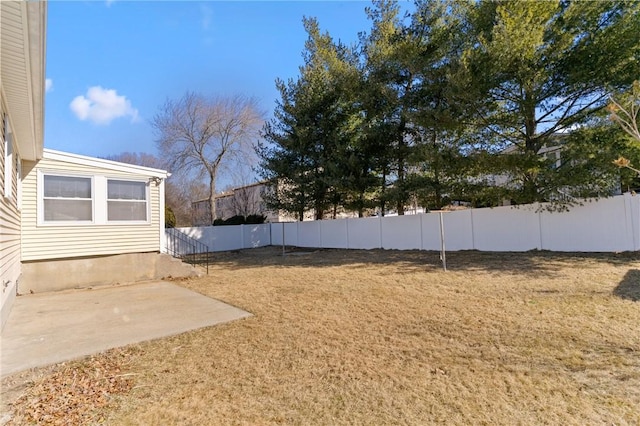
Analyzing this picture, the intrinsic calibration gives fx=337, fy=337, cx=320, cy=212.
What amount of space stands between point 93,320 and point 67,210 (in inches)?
151

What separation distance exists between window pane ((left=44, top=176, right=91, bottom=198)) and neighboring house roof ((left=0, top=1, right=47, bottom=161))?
164 cm

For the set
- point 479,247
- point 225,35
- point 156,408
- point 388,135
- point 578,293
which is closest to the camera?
point 156,408

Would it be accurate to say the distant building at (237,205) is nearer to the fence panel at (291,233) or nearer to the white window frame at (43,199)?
the fence panel at (291,233)

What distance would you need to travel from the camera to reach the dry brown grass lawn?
2.67 metres

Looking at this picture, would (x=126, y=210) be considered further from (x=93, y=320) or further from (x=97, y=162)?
(x=93, y=320)

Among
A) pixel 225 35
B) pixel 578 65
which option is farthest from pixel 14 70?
pixel 578 65

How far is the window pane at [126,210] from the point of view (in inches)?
335

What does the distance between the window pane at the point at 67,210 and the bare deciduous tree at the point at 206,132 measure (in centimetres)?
1410

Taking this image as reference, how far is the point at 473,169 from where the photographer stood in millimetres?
10969

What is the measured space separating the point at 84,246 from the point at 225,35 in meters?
7.58


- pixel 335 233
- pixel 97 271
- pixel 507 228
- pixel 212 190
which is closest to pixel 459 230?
pixel 507 228

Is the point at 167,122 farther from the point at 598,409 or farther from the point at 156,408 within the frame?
the point at 598,409

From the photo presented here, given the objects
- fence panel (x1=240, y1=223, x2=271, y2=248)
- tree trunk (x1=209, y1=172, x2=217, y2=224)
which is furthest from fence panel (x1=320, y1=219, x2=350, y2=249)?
tree trunk (x1=209, y1=172, x2=217, y2=224)

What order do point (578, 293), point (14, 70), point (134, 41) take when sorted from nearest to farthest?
point (14, 70), point (578, 293), point (134, 41)
